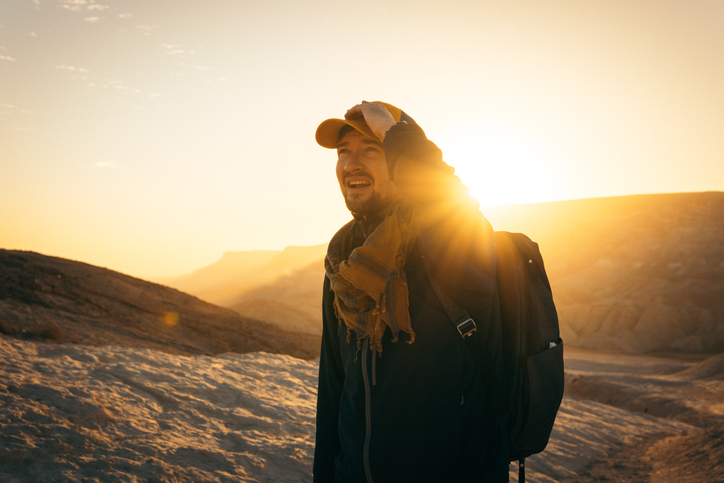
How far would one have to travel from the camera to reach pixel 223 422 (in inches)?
190

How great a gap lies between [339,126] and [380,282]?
847mm

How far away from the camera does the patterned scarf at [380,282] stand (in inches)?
65.1

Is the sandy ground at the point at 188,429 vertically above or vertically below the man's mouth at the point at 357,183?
below

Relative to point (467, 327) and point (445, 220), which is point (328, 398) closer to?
point (467, 327)

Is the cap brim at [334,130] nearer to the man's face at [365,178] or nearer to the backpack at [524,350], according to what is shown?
the man's face at [365,178]

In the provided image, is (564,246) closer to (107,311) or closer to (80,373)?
(107,311)

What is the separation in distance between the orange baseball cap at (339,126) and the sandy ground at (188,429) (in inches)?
113

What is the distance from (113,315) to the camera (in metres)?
11.8

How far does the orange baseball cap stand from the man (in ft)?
0.45

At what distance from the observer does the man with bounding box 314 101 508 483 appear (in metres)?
1.56

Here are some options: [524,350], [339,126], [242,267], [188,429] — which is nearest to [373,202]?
[339,126]

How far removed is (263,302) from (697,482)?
2885 cm

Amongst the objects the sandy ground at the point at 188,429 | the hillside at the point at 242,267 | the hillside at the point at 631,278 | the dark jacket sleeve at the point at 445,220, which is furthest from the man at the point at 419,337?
the hillside at the point at 242,267

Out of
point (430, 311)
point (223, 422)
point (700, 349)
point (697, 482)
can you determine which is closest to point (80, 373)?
point (223, 422)
